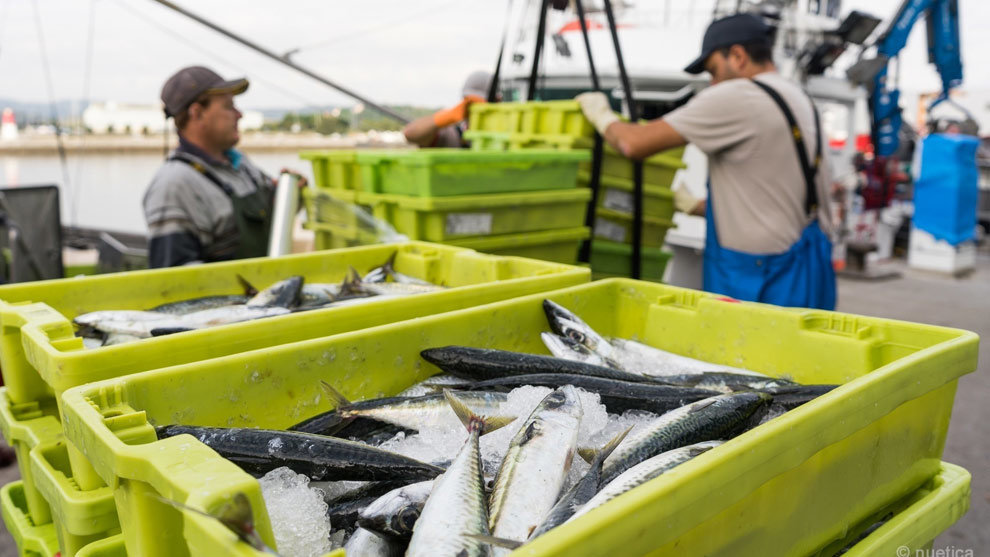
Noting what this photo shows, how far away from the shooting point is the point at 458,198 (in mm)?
3143

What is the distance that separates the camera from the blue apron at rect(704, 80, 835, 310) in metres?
3.51

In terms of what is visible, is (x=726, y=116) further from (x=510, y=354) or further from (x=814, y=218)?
(x=510, y=354)

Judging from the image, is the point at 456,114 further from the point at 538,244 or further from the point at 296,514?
the point at 296,514

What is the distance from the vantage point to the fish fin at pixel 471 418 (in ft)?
4.83

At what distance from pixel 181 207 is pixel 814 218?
321 centimetres

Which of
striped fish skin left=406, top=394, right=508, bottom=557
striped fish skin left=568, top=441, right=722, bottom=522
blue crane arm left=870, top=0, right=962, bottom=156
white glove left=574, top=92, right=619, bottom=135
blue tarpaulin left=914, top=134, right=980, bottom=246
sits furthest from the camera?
blue crane arm left=870, top=0, right=962, bottom=156

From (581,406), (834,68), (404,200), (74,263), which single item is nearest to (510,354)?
(581,406)

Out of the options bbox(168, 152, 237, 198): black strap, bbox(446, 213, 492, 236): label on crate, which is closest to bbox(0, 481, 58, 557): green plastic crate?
bbox(446, 213, 492, 236): label on crate

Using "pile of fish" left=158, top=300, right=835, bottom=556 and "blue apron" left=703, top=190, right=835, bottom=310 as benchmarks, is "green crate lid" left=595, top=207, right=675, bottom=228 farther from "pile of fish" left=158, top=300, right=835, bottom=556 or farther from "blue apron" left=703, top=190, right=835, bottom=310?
"pile of fish" left=158, top=300, right=835, bottom=556

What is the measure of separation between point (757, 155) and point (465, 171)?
1513mm

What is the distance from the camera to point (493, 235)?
3.38 metres

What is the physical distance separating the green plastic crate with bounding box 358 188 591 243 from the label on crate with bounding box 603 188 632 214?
1.20 ft

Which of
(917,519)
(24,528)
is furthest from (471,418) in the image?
(24,528)

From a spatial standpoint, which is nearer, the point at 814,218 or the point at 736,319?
the point at 736,319
